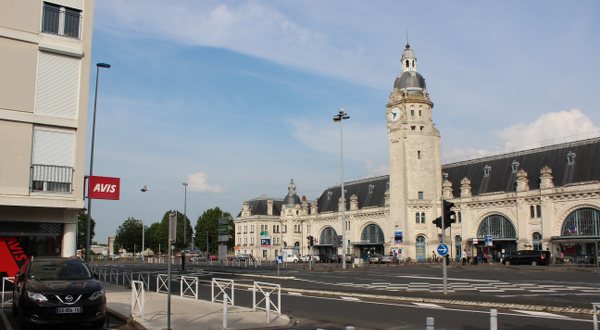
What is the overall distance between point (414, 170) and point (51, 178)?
65555mm

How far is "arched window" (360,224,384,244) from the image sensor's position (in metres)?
87.5

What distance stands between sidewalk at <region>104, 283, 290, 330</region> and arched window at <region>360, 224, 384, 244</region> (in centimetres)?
7084

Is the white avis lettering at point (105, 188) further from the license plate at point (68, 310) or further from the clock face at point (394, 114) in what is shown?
the clock face at point (394, 114)

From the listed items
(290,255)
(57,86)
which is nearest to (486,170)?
(290,255)

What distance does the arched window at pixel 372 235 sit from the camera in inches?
3445

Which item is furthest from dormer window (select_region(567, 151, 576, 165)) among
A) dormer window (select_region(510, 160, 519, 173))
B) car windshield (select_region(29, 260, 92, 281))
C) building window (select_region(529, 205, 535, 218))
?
car windshield (select_region(29, 260, 92, 281))

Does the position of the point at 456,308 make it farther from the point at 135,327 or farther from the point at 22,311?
the point at 22,311

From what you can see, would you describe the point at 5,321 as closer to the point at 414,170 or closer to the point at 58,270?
the point at 58,270

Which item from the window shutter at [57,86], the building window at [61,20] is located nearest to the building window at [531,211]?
the window shutter at [57,86]

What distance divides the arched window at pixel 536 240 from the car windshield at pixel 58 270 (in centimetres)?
6167

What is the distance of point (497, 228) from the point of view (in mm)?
71938

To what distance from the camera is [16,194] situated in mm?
20094

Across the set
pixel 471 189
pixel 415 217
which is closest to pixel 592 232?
pixel 471 189

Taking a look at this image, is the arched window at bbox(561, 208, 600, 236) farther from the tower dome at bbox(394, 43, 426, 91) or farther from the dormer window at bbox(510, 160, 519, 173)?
the tower dome at bbox(394, 43, 426, 91)
